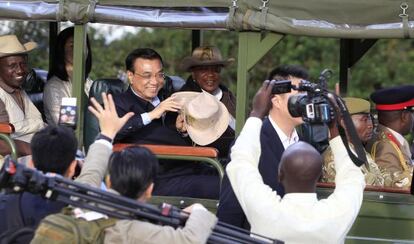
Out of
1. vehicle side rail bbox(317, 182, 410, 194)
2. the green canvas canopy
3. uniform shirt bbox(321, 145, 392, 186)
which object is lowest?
vehicle side rail bbox(317, 182, 410, 194)

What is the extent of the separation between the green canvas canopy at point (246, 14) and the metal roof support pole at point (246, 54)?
0.06m

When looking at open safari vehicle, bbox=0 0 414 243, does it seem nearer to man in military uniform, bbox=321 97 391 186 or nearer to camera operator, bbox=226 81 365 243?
man in military uniform, bbox=321 97 391 186

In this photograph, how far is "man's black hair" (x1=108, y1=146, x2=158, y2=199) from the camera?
192 inches

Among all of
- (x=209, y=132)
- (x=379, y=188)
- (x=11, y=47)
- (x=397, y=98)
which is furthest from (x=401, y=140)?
(x=11, y=47)

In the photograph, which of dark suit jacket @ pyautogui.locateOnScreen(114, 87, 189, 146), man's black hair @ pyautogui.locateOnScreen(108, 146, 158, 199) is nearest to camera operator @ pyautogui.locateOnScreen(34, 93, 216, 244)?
man's black hair @ pyautogui.locateOnScreen(108, 146, 158, 199)

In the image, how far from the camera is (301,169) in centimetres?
507

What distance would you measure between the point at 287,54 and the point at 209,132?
37.7 ft

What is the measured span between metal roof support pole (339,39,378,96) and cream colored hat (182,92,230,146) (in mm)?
1616

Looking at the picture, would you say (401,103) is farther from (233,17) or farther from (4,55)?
(4,55)

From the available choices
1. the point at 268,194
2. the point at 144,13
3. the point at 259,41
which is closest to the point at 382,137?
the point at 259,41

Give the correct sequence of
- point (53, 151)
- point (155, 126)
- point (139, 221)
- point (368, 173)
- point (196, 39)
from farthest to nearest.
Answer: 1. point (196, 39)
2. point (155, 126)
3. point (368, 173)
4. point (53, 151)
5. point (139, 221)

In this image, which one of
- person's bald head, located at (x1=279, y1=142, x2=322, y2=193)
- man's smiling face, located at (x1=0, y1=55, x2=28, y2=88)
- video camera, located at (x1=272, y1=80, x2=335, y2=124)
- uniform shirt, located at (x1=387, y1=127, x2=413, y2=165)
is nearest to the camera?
person's bald head, located at (x1=279, y1=142, x2=322, y2=193)

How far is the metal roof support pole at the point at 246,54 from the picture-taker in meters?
6.78

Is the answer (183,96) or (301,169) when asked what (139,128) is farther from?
(301,169)
